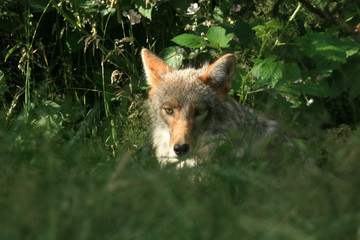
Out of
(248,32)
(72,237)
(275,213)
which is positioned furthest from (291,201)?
(248,32)

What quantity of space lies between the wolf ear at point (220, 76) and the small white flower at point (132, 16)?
1525 mm

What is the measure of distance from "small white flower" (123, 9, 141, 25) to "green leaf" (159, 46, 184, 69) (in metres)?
0.51

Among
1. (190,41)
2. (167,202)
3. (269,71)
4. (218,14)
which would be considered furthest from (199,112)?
(167,202)

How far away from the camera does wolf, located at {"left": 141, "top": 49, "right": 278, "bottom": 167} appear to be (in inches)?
167

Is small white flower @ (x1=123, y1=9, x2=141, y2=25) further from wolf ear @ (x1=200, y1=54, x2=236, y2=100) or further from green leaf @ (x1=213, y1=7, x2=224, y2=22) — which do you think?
wolf ear @ (x1=200, y1=54, x2=236, y2=100)

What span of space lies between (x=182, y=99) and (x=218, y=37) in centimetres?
108

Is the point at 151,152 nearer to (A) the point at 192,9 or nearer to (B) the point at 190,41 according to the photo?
(B) the point at 190,41

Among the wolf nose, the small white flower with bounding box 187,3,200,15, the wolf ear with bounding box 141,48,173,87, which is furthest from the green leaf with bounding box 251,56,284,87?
the small white flower with bounding box 187,3,200,15

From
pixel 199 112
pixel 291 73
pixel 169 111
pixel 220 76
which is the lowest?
pixel 169 111

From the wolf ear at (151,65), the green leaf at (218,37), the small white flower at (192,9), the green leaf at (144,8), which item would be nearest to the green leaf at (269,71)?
the green leaf at (218,37)

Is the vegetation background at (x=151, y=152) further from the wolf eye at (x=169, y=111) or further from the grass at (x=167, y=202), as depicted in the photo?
the wolf eye at (x=169, y=111)

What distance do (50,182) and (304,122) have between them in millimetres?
2494

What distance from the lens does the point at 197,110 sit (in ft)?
14.3

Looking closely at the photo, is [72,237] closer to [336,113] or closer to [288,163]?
[288,163]
